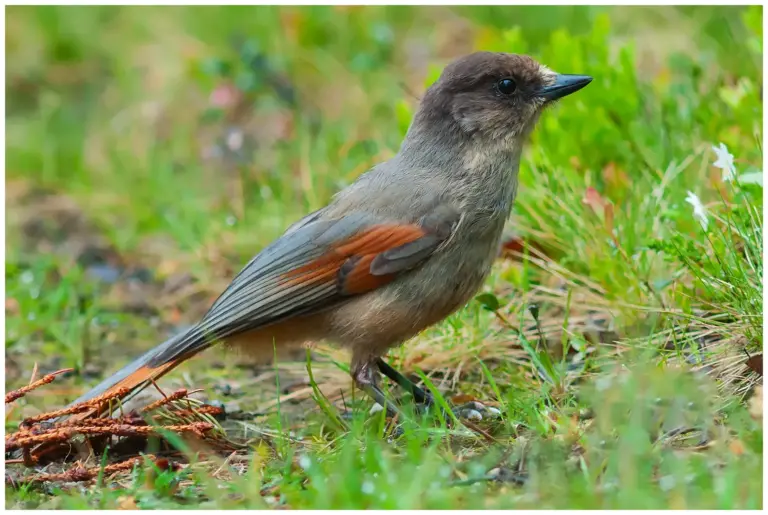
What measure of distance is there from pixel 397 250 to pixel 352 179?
218 centimetres

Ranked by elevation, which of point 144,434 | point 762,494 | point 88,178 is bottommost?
point 762,494

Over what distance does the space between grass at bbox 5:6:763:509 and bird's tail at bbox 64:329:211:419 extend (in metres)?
0.44

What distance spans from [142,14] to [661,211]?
6057 mm

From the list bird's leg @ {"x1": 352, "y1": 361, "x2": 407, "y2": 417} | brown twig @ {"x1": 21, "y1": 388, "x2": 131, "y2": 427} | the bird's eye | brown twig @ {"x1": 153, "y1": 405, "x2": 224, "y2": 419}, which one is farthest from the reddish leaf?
brown twig @ {"x1": 21, "y1": 388, "x2": 131, "y2": 427}

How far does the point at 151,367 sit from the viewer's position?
15.1 ft

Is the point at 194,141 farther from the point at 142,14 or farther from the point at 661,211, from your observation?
the point at 661,211

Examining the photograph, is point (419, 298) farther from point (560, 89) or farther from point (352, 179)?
point (352, 179)

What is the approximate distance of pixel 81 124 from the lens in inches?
355

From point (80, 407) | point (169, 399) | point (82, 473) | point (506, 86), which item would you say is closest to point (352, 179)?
point (506, 86)

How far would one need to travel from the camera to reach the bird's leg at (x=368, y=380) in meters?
4.68

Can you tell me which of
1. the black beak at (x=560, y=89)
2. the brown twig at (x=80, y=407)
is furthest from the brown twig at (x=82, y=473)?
the black beak at (x=560, y=89)

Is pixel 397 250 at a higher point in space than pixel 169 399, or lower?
higher

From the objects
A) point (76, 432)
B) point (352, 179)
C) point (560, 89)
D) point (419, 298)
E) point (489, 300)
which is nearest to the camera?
point (76, 432)

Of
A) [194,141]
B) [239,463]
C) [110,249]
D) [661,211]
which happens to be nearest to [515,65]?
[661,211]
